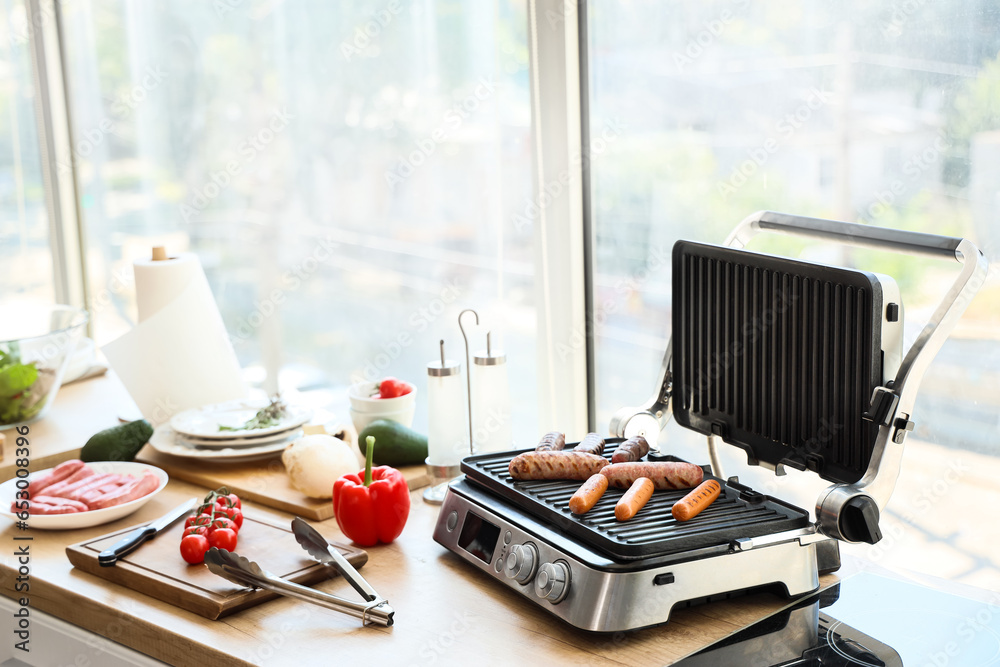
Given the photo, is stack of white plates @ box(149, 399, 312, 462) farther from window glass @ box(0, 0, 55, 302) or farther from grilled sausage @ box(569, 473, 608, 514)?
window glass @ box(0, 0, 55, 302)

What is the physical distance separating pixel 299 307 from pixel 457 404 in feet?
4.43

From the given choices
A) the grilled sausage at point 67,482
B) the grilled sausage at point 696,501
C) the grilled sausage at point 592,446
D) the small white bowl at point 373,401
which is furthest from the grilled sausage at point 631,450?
the grilled sausage at point 67,482

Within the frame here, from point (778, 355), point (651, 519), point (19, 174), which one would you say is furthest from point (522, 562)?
point (19, 174)

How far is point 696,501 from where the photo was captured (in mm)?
1214

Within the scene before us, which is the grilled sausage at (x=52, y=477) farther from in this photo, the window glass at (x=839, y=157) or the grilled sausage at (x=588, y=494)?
the window glass at (x=839, y=157)

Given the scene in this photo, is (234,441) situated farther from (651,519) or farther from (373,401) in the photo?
(651,519)

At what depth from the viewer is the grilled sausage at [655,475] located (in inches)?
50.7

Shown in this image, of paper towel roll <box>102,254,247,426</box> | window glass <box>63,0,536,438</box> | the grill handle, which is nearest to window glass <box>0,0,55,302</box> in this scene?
window glass <box>63,0,536,438</box>

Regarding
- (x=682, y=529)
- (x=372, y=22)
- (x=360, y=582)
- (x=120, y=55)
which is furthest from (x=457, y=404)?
(x=120, y=55)

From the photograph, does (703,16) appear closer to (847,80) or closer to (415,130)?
(847,80)

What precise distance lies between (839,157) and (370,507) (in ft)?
3.24

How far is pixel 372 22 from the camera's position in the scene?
252cm

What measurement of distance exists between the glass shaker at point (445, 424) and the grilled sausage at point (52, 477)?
25.1 inches

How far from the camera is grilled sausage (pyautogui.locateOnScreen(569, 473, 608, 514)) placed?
1.21 m
